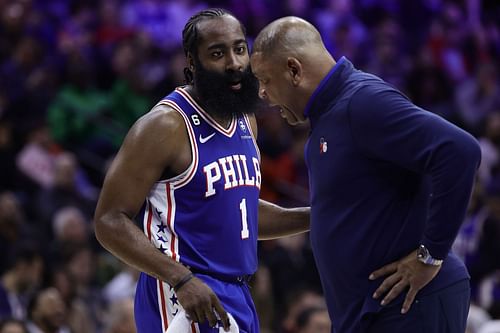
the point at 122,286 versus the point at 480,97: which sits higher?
the point at 480,97

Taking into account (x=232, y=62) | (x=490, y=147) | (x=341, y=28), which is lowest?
(x=490, y=147)

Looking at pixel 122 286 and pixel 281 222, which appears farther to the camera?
pixel 122 286

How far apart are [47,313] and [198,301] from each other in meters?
3.64

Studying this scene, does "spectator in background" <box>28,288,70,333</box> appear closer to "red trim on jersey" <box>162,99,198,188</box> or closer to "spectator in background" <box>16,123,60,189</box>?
"spectator in background" <box>16,123,60,189</box>

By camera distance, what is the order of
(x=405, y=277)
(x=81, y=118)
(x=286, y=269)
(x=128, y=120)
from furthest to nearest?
(x=128, y=120) < (x=81, y=118) < (x=286, y=269) < (x=405, y=277)

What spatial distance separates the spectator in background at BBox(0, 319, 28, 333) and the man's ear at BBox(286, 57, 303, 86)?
333 centimetres

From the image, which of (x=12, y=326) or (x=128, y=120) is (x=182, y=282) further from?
(x=128, y=120)

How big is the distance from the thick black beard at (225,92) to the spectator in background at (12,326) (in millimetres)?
2784

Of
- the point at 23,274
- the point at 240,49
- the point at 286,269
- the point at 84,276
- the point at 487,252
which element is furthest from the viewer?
the point at 286,269

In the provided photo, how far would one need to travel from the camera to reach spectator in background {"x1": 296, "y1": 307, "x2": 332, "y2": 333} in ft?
21.7

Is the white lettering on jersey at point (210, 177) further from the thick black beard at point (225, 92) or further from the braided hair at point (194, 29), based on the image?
the braided hair at point (194, 29)

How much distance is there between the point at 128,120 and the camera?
11406mm

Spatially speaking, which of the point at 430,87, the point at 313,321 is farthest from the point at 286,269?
the point at 430,87

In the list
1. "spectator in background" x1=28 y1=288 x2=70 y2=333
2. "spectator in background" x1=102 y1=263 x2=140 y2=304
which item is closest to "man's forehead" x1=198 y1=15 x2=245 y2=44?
"spectator in background" x1=28 y1=288 x2=70 y2=333
